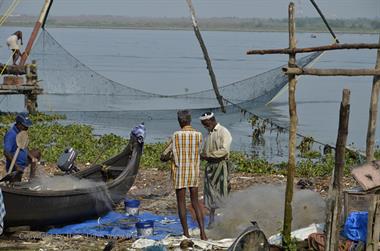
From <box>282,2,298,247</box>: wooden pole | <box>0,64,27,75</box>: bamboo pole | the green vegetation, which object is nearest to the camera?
<box>282,2,298,247</box>: wooden pole

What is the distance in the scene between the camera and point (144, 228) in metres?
7.81

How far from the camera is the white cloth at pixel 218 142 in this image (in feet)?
26.0

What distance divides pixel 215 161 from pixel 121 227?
1179mm

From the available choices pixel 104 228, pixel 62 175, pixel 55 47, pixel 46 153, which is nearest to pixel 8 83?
pixel 55 47

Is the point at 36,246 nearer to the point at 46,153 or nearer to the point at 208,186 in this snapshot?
the point at 208,186

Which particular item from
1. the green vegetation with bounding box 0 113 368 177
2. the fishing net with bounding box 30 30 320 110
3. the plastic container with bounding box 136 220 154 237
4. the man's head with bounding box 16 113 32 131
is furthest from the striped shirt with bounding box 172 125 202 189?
the fishing net with bounding box 30 30 320 110

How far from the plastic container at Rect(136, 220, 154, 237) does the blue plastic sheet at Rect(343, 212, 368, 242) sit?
6.38 ft

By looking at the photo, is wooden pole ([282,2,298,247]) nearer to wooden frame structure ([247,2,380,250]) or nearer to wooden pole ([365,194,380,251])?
wooden frame structure ([247,2,380,250])

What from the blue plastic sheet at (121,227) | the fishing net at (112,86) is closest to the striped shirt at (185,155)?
the blue plastic sheet at (121,227)

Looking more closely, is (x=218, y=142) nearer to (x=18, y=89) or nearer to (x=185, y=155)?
(x=185, y=155)

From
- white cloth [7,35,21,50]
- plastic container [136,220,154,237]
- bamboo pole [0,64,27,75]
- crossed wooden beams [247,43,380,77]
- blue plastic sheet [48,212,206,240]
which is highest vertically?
white cloth [7,35,21,50]

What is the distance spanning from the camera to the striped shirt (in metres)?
7.67

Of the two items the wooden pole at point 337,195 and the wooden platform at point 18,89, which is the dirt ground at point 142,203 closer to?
the wooden pole at point 337,195

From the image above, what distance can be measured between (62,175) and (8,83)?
9296 mm
